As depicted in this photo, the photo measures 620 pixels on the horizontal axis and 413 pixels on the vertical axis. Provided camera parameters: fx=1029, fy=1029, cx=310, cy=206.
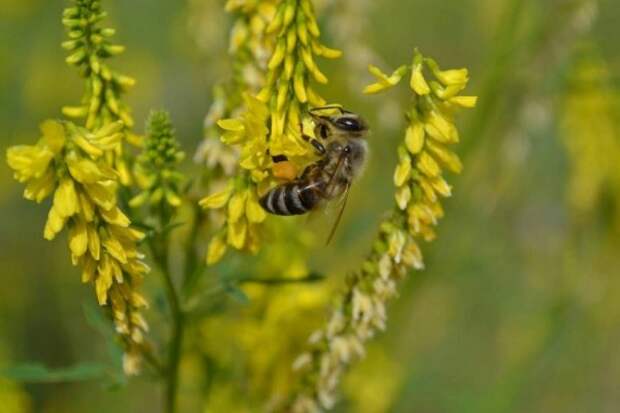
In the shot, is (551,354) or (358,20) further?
(551,354)

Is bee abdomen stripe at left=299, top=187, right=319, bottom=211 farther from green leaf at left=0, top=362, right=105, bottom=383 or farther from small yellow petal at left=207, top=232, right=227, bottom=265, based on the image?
green leaf at left=0, top=362, right=105, bottom=383

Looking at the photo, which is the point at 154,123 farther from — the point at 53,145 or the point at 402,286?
the point at 402,286

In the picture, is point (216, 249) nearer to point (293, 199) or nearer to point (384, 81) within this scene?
point (293, 199)

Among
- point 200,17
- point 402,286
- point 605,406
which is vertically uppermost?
point 200,17

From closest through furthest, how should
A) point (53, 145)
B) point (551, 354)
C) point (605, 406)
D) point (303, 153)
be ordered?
point (53, 145)
point (303, 153)
point (551, 354)
point (605, 406)

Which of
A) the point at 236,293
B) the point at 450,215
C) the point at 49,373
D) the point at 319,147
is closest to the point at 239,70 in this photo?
the point at 319,147

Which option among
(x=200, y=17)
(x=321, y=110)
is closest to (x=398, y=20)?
(x=200, y=17)
